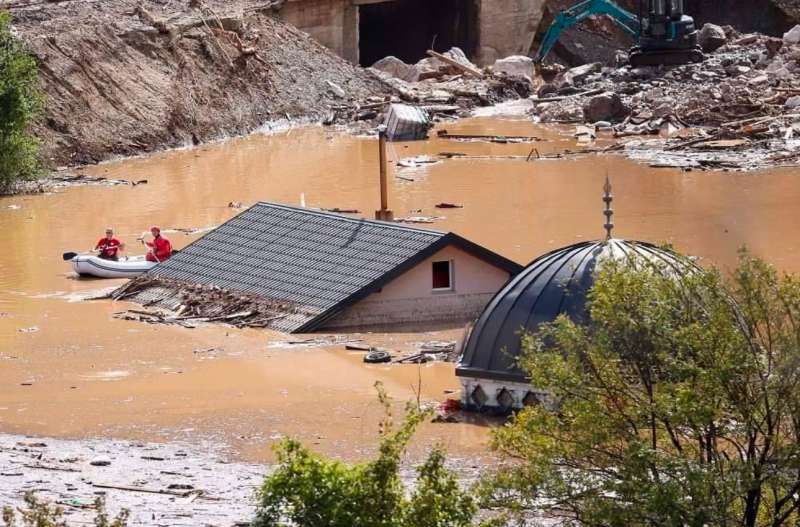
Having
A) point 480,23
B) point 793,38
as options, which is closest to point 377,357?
point 793,38

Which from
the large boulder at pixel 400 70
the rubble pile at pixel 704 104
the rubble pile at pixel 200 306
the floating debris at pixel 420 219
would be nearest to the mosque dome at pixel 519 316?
the rubble pile at pixel 200 306

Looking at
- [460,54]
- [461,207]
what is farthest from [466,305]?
[460,54]

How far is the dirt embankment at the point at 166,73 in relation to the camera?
5162cm

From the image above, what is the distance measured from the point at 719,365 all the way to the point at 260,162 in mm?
39164

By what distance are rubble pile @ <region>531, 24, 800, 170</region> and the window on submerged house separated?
20.2 meters

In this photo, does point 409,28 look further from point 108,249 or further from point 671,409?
point 671,409

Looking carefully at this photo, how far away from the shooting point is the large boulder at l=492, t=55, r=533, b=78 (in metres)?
65.9

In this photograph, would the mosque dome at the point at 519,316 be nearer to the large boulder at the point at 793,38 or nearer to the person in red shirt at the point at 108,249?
the person in red shirt at the point at 108,249

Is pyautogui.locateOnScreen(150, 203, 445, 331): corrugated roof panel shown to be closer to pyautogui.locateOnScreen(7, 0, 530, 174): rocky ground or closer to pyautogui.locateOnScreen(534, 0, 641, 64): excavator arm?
pyautogui.locateOnScreen(7, 0, 530, 174): rocky ground

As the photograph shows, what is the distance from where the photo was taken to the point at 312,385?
75.8 ft

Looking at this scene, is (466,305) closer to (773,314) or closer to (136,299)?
(136,299)

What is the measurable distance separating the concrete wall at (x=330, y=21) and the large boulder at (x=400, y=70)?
116 centimetres

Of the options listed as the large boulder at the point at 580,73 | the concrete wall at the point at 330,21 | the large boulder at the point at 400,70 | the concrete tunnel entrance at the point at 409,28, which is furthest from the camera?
the concrete tunnel entrance at the point at 409,28

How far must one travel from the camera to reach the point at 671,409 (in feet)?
39.7
